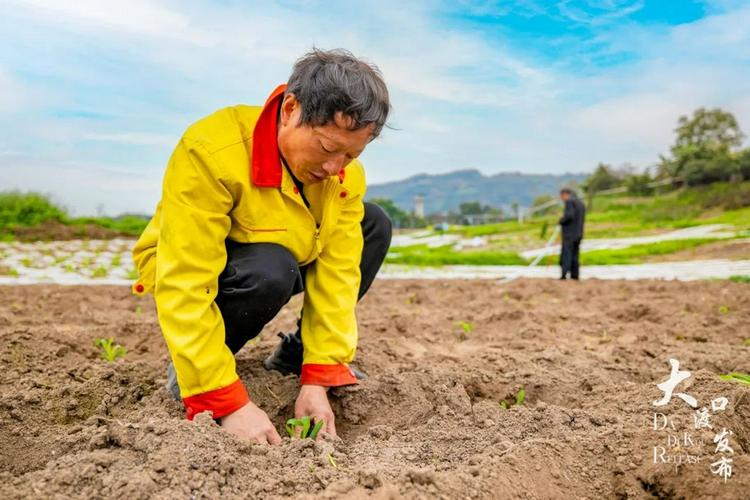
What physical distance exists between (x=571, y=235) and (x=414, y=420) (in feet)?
25.8

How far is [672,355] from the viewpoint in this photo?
3.05 meters

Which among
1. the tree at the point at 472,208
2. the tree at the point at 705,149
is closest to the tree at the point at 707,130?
the tree at the point at 705,149

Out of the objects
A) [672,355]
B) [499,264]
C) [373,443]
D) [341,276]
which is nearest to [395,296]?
[672,355]

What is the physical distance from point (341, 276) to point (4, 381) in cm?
141

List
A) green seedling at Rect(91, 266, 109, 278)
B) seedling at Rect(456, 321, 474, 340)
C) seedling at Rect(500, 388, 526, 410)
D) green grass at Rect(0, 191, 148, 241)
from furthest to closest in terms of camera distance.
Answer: green grass at Rect(0, 191, 148, 241), green seedling at Rect(91, 266, 109, 278), seedling at Rect(456, 321, 474, 340), seedling at Rect(500, 388, 526, 410)

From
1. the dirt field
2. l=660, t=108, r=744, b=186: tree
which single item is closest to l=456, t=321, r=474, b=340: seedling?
the dirt field

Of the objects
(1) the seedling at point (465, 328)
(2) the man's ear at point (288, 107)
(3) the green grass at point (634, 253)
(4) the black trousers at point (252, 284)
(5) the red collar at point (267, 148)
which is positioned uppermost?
(2) the man's ear at point (288, 107)

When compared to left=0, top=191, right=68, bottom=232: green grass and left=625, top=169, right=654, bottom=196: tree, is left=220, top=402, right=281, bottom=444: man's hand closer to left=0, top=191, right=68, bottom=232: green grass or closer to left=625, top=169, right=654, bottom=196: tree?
left=0, top=191, right=68, bottom=232: green grass

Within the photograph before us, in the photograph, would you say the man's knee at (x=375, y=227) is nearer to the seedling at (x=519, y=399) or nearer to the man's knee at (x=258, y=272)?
the man's knee at (x=258, y=272)

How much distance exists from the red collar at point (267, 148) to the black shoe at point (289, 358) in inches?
31.8

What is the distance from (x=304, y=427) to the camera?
1961 millimetres

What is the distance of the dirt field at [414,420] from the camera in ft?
4.96

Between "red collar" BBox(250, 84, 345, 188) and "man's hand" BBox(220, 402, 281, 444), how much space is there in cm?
73

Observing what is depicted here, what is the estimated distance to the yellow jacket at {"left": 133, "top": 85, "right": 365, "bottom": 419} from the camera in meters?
1.92
